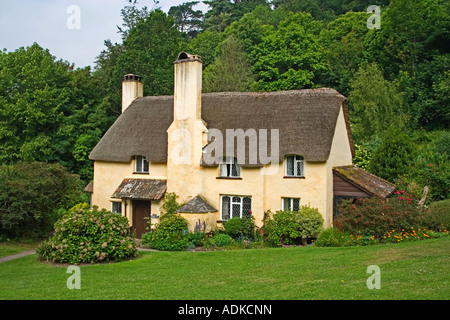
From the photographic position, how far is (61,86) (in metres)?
36.8

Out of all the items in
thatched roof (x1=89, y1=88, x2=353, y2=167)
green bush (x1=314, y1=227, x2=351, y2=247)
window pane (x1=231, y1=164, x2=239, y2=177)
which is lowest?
green bush (x1=314, y1=227, x2=351, y2=247)

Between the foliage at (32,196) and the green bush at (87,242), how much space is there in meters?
4.01

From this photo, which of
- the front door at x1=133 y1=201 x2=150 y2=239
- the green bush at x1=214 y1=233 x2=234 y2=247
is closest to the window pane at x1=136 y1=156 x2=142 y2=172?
the front door at x1=133 y1=201 x2=150 y2=239

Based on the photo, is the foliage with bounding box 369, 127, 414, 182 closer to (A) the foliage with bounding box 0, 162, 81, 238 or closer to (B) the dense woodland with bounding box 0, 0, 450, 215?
(B) the dense woodland with bounding box 0, 0, 450, 215

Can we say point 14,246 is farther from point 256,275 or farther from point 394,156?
point 394,156

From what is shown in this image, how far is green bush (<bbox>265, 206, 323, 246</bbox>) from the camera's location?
20.1m

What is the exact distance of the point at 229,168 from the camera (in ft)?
75.6

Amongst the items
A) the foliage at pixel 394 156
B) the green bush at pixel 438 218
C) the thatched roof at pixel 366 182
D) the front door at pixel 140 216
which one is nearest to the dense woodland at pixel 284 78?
the foliage at pixel 394 156

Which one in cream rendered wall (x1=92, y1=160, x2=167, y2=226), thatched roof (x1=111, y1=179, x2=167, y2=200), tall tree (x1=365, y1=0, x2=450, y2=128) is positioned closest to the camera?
thatched roof (x1=111, y1=179, x2=167, y2=200)

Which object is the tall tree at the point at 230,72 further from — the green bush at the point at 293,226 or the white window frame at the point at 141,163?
the green bush at the point at 293,226

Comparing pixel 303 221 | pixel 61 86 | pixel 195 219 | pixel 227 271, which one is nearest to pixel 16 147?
pixel 61 86

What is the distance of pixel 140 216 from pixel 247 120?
26.1 feet

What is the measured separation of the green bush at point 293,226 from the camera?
2011cm

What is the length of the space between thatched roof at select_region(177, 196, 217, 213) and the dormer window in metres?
4.00
